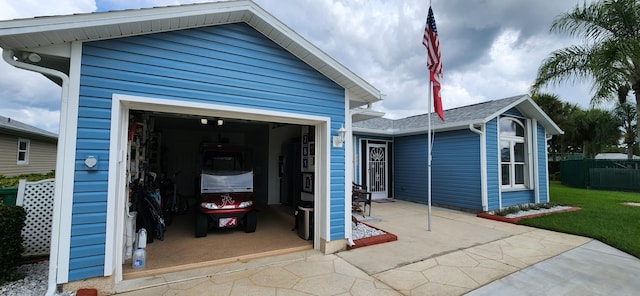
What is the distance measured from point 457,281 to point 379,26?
6.91 metres

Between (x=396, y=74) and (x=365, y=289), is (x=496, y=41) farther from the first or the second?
(x=365, y=289)

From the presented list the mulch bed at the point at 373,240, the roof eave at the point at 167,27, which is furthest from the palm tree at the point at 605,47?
the mulch bed at the point at 373,240

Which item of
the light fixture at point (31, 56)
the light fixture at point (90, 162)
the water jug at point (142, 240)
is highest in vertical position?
the light fixture at point (31, 56)

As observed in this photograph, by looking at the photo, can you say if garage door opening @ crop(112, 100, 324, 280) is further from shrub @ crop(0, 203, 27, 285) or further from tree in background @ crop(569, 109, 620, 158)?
tree in background @ crop(569, 109, 620, 158)

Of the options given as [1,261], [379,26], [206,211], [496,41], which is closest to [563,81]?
[496,41]

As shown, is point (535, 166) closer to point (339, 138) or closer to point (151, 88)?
point (339, 138)

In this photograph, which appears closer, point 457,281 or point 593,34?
point 457,281

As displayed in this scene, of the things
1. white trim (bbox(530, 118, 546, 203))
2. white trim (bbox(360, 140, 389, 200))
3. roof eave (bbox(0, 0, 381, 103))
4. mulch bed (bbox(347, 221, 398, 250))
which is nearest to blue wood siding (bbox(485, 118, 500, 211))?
white trim (bbox(530, 118, 546, 203))

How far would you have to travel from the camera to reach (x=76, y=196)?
2.74m

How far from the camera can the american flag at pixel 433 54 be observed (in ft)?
17.4

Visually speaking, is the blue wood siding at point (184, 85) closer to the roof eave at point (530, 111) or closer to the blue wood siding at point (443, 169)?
the blue wood siding at point (443, 169)

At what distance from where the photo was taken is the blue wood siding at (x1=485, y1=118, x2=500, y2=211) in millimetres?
7293

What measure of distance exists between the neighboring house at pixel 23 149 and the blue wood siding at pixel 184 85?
9.30 metres

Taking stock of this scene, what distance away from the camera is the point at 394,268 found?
11.9 feet
